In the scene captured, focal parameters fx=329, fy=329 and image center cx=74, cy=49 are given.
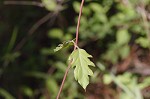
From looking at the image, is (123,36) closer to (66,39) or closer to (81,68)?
(66,39)

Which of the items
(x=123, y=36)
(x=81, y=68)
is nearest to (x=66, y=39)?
(x=123, y=36)

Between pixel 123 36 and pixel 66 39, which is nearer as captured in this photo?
pixel 123 36

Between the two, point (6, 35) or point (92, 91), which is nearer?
point (92, 91)

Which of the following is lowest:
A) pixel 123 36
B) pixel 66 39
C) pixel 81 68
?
pixel 81 68

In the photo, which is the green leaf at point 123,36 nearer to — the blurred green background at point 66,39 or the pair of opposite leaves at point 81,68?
the blurred green background at point 66,39

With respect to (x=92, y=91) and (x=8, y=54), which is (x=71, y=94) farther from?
(x=8, y=54)

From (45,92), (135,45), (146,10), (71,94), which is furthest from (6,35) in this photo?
(146,10)

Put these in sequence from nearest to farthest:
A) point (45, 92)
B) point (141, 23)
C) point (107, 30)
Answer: point (141, 23)
point (107, 30)
point (45, 92)

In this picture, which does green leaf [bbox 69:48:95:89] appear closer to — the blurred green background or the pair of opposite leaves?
the pair of opposite leaves
